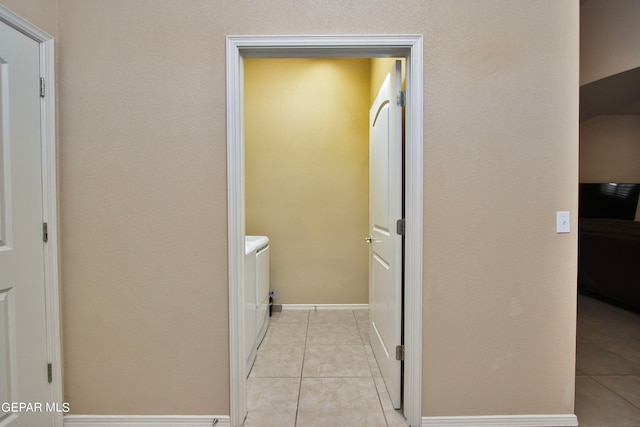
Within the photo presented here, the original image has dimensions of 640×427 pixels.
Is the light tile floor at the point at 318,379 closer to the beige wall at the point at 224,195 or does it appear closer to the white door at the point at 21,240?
the beige wall at the point at 224,195

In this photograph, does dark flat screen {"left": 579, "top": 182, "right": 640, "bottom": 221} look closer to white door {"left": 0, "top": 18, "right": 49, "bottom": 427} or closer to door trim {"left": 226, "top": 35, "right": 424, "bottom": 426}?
door trim {"left": 226, "top": 35, "right": 424, "bottom": 426}

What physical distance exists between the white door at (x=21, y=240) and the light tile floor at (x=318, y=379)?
3.46 ft

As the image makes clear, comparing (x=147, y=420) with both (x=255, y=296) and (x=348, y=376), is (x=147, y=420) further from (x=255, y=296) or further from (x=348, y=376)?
(x=348, y=376)

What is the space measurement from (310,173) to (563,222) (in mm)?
2297

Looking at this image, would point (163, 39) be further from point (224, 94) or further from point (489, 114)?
point (489, 114)

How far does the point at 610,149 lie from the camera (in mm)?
4785

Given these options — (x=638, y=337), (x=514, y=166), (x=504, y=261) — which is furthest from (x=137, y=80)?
(x=638, y=337)

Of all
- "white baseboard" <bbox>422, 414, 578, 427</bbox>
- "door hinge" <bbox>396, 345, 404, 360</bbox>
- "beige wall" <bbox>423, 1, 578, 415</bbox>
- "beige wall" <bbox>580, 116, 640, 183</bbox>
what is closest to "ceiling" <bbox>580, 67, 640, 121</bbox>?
"beige wall" <bbox>580, 116, 640, 183</bbox>

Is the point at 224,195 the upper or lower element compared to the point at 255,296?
upper

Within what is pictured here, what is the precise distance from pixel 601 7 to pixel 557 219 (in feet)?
7.59

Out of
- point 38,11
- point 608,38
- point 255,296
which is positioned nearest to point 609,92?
point 608,38

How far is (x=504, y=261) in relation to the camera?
60.4 inches

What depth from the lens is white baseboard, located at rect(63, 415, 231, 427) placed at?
1529 millimetres

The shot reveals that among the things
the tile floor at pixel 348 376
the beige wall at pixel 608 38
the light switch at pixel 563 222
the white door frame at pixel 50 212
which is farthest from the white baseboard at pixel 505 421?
the beige wall at pixel 608 38
